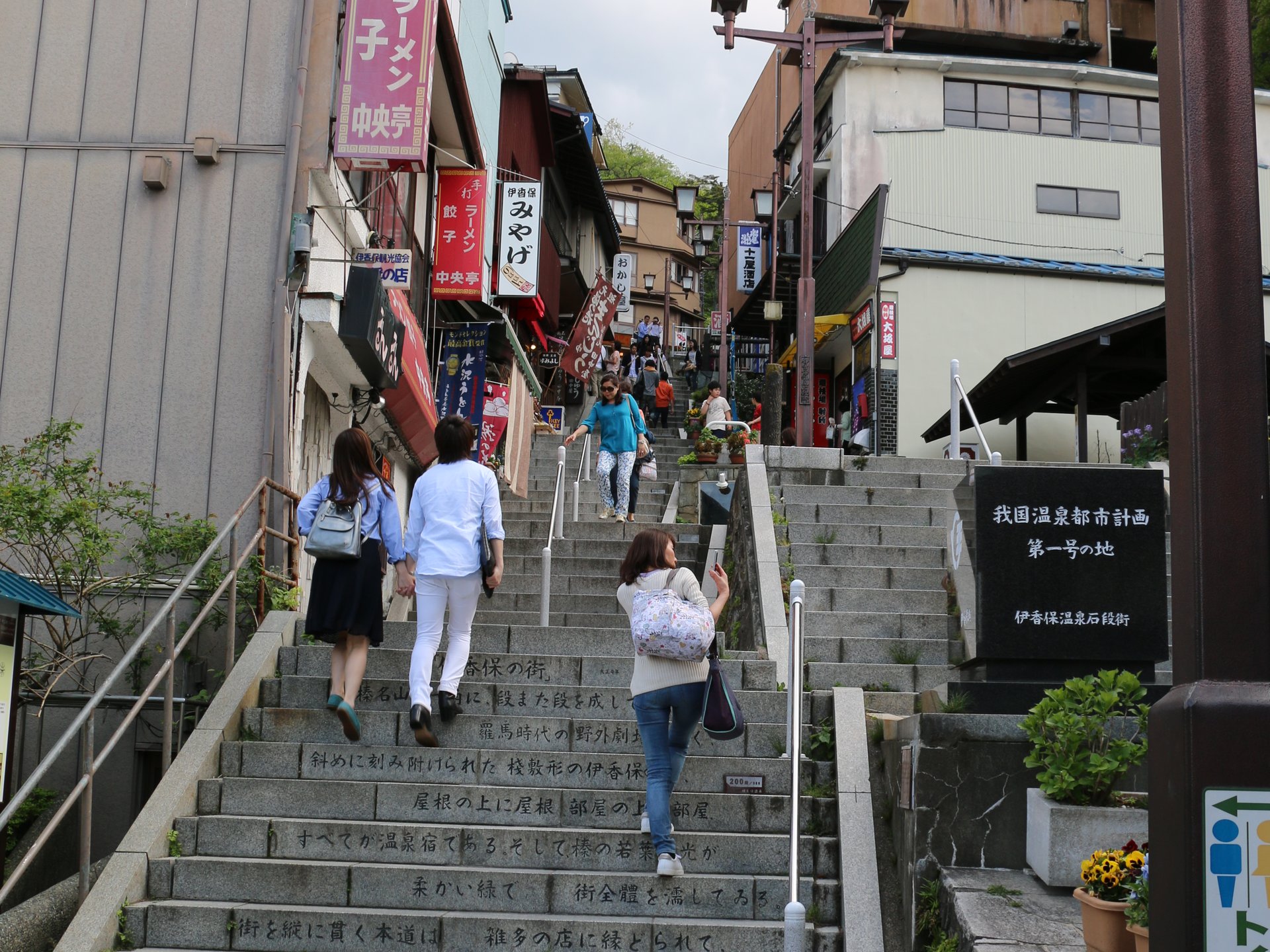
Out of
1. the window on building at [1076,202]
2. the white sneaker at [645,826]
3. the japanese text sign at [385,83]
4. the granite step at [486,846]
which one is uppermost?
the window on building at [1076,202]

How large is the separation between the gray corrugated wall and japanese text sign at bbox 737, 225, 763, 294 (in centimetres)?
2385

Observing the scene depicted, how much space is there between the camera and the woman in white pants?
24.7 feet

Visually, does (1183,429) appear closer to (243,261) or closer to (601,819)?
(601,819)

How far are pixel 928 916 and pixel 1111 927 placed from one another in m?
1.34

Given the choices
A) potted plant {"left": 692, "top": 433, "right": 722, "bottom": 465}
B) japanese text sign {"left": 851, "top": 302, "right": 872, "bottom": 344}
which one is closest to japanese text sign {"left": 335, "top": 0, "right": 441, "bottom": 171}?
potted plant {"left": 692, "top": 433, "right": 722, "bottom": 465}

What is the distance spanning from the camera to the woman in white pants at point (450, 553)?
7543 mm

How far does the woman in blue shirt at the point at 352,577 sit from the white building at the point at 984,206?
17.1 metres

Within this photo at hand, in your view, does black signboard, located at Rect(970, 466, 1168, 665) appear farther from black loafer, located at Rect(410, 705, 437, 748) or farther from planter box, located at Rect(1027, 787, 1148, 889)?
black loafer, located at Rect(410, 705, 437, 748)

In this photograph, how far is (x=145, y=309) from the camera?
10.8 metres

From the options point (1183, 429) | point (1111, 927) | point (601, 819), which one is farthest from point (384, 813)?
point (1183, 429)

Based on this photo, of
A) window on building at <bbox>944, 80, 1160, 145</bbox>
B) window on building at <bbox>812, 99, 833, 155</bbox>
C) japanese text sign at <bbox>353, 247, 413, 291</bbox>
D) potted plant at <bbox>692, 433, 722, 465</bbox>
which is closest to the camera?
japanese text sign at <bbox>353, 247, 413, 291</bbox>

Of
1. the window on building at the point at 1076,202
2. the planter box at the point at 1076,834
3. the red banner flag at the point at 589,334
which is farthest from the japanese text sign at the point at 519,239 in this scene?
the planter box at the point at 1076,834

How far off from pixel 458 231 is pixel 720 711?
1261 cm

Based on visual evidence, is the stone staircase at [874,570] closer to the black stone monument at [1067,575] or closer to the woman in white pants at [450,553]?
the black stone monument at [1067,575]
